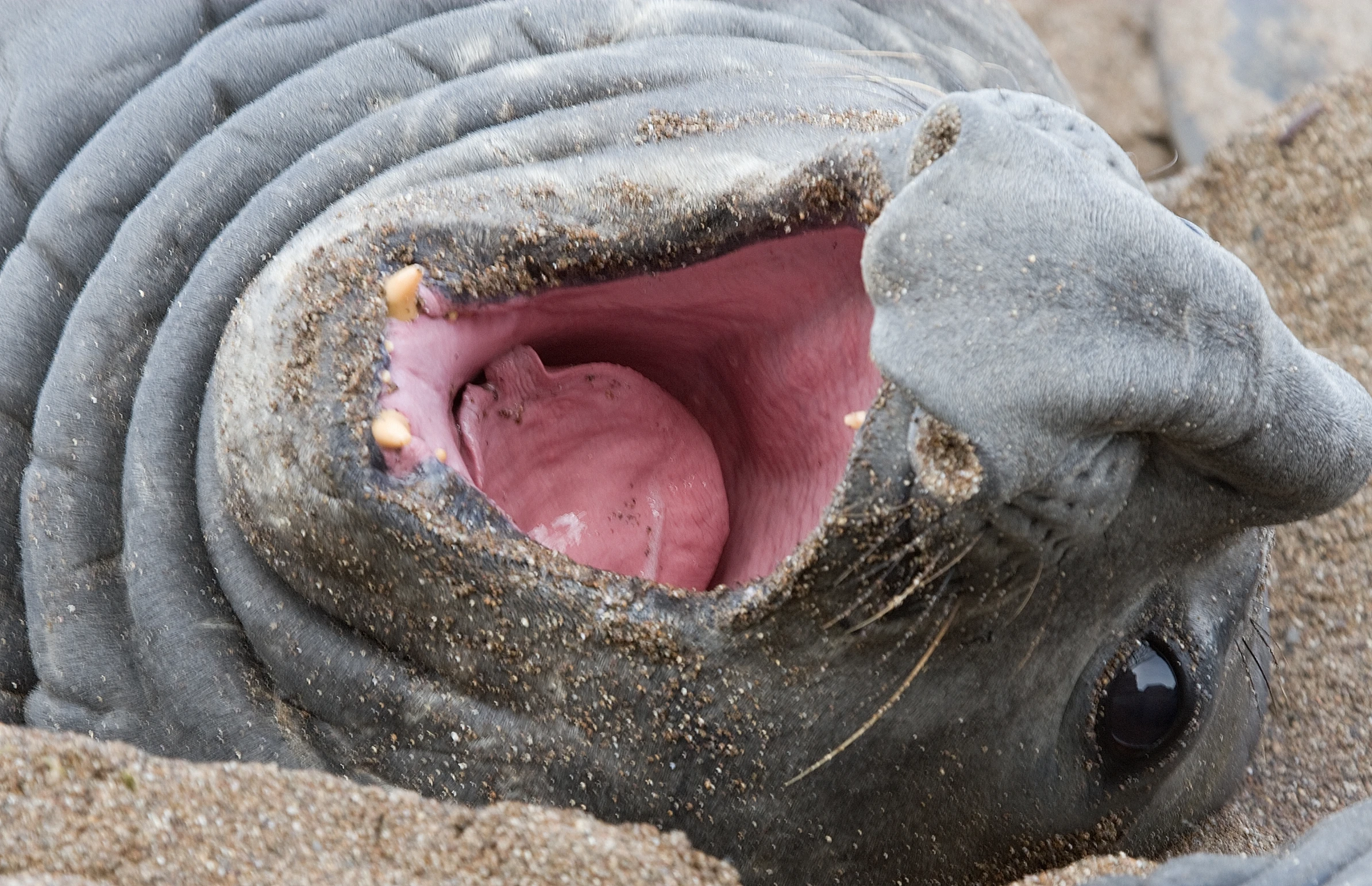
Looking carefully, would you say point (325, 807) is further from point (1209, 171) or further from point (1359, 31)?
point (1359, 31)

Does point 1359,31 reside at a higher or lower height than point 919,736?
lower

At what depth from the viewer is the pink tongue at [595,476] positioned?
2469mm

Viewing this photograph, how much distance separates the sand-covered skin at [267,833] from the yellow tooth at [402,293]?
2.29 feet

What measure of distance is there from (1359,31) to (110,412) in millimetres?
5634

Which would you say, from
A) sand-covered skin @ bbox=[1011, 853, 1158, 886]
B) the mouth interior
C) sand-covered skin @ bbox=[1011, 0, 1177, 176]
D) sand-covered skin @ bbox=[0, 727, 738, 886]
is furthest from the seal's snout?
sand-covered skin @ bbox=[1011, 0, 1177, 176]

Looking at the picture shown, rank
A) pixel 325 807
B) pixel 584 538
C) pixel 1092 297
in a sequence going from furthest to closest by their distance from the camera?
pixel 584 538, pixel 325 807, pixel 1092 297

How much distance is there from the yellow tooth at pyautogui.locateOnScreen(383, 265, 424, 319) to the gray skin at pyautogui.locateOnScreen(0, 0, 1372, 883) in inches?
0.9

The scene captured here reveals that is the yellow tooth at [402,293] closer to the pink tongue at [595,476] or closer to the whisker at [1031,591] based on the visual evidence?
the pink tongue at [595,476]

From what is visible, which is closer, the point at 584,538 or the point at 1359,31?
the point at 584,538

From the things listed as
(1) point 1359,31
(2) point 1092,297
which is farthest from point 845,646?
(1) point 1359,31

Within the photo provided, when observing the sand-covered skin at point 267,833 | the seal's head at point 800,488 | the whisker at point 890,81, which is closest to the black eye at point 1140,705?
the seal's head at point 800,488

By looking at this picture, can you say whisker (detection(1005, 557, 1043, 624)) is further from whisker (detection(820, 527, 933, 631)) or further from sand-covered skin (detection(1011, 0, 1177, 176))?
sand-covered skin (detection(1011, 0, 1177, 176))

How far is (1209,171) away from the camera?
4.68 meters

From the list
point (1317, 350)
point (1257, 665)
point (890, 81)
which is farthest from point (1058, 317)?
point (1317, 350)
